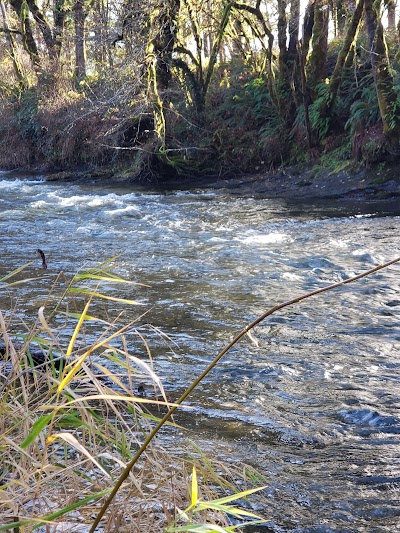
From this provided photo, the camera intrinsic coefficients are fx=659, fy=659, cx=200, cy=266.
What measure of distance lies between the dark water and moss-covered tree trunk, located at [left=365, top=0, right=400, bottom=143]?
2.69m

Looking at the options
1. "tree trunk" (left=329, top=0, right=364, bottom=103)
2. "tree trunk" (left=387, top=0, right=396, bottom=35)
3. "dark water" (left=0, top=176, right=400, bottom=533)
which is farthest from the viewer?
"tree trunk" (left=329, top=0, right=364, bottom=103)

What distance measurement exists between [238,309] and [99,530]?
173 inches

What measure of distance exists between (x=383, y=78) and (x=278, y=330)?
10.8 meters

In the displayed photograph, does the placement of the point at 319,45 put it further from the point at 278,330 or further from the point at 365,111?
the point at 278,330

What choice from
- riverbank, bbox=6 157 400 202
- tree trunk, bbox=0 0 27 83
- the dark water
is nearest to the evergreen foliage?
riverbank, bbox=6 157 400 202

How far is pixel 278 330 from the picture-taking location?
19.7 ft

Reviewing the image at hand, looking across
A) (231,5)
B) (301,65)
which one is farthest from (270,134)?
(231,5)

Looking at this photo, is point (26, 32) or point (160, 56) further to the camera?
point (26, 32)

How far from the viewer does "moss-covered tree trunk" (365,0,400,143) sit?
47.4 feet

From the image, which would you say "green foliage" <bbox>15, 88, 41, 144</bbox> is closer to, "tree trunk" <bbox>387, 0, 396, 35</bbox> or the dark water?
the dark water

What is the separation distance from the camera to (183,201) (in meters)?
15.1

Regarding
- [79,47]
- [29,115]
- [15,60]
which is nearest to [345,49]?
[29,115]

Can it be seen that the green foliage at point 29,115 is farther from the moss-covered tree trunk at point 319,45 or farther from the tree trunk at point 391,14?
the tree trunk at point 391,14

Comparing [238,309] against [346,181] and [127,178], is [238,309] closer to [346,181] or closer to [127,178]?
[346,181]
